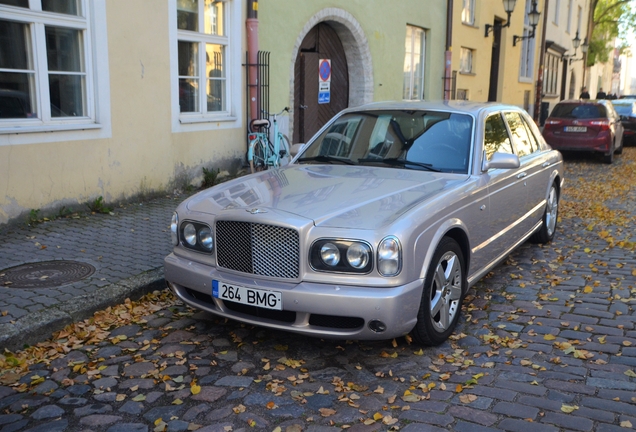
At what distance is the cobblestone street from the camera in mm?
3396

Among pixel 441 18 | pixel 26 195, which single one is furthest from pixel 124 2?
pixel 441 18

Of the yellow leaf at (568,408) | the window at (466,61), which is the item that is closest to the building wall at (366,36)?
the window at (466,61)

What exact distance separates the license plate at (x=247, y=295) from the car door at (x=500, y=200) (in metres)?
1.79

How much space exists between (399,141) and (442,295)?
1623 mm

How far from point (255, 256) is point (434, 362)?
1.37 meters

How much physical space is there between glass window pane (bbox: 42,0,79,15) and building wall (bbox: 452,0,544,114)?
1328cm

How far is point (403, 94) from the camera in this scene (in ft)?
54.9

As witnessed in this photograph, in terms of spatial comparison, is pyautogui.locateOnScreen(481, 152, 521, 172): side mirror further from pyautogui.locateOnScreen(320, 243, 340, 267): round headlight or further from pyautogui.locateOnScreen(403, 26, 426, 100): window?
pyautogui.locateOnScreen(403, 26, 426, 100): window

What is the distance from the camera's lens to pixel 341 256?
3824 millimetres

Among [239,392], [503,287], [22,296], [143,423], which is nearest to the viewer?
[143,423]

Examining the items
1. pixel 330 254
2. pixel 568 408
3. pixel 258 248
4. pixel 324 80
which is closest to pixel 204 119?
pixel 324 80

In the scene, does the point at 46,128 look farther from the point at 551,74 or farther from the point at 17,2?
the point at 551,74

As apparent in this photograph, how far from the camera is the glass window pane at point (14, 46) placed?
708 centimetres

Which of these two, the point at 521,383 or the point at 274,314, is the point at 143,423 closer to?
the point at 274,314
